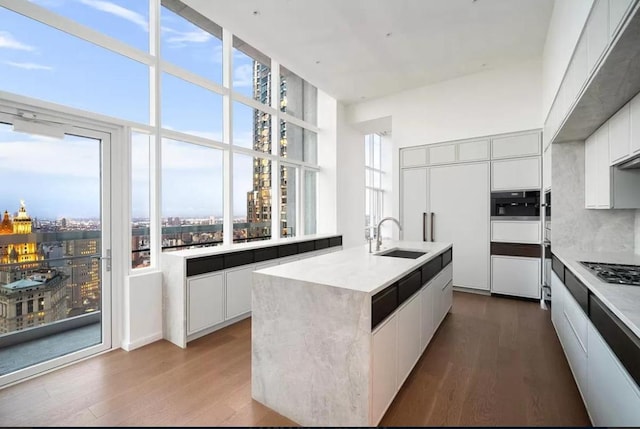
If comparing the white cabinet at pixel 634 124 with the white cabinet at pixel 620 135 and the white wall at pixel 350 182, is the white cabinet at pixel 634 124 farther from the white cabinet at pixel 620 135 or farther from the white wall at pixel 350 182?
the white wall at pixel 350 182

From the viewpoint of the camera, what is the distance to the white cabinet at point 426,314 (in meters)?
2.49

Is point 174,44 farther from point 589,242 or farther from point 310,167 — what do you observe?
point 589,242

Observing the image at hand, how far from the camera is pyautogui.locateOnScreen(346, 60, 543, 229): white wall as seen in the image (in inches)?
171

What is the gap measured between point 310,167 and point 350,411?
4.81 metres

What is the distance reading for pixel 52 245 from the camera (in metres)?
2.54

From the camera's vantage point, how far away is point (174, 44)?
3559 mm

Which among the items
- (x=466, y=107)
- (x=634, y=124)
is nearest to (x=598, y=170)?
(x=634, y=124)

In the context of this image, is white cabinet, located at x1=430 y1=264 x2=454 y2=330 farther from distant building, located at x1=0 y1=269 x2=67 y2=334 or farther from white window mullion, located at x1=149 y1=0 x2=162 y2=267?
distant building, located at x1=0 y1=269 x2=67 y2=334

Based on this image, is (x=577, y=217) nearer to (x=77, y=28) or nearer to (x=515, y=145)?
(x=515, y=145)

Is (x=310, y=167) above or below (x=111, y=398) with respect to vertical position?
above

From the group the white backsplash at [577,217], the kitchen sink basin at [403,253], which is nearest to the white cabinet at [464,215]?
the white backsplash at [577,217]

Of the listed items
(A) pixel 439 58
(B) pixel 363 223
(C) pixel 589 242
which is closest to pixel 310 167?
(B) pixel 363 223

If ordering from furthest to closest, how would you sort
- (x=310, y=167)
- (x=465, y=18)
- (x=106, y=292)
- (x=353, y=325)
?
(x=310, y=167)
(x=465, y=18)
(x=106, y=292)
(x=353, y=325)

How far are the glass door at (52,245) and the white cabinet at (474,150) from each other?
193 inches
